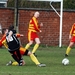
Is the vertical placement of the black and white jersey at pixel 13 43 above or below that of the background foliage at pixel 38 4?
above

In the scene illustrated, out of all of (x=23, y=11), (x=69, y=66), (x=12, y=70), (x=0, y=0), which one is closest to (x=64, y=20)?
(x=23, y=11)

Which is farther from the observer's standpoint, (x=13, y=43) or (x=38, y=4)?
(x=38, y=4)

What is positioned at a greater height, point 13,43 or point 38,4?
point 13,43

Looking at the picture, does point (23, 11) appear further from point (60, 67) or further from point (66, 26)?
point (60, 67)

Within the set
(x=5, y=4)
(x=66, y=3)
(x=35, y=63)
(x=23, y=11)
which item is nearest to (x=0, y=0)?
(x=5, y=4)

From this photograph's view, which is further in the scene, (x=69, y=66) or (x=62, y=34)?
(x=62, y=34)

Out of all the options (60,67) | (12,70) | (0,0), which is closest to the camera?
(12,70)

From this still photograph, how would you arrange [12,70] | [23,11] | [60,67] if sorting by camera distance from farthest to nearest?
Answer: [23,11] < [60,67] < [12,70]

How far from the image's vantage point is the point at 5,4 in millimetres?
34312

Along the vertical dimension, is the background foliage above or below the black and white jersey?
below

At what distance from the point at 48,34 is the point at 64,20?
1268 millimetres

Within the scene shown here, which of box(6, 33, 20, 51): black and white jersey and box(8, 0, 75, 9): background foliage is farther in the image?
box(8, 0, 75, 9): background foliage

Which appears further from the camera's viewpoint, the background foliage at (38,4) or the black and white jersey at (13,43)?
the background foliage at (38,4)

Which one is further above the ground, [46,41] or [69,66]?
[69,66]
